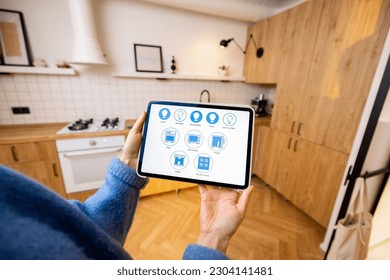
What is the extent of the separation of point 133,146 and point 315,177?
157 cm

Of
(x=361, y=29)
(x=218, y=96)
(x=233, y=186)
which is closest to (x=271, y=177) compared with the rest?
(x=218, y=96)

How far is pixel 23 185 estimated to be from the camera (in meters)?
0.23

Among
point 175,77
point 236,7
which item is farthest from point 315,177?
point 236,7

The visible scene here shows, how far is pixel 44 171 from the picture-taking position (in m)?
1.42

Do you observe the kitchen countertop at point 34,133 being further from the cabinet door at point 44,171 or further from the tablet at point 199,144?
the tablet at point 199,144

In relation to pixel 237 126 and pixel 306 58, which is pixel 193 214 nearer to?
pixel 237 126

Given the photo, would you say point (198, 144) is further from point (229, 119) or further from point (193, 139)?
point (229, 119)

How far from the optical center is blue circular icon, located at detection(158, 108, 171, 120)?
628 mm

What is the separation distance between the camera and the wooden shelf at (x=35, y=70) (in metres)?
1.42

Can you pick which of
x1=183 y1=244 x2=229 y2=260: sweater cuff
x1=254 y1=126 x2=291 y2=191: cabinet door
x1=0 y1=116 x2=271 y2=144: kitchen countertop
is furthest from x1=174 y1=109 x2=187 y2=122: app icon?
x1=254 y1=126 x2=291 y2=191: cabinet door

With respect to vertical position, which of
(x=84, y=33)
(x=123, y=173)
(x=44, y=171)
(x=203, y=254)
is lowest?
(x=44, y=171)

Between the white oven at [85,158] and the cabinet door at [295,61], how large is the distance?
1655 millimetres

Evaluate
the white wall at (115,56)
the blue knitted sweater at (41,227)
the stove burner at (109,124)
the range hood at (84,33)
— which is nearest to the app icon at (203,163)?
the blue knitted sweater at (41,227)

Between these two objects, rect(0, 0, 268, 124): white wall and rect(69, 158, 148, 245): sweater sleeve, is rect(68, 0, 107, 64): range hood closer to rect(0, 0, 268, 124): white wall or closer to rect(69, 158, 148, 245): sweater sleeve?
rect(0, 0, 268, 124): white wall
